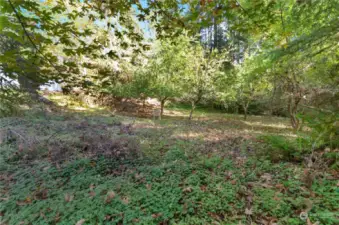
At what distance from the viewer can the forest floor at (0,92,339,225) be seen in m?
2.09

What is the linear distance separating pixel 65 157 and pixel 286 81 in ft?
24.9

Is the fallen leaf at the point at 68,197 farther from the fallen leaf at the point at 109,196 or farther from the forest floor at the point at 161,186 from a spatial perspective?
the fallen leaf at the point at 109,196

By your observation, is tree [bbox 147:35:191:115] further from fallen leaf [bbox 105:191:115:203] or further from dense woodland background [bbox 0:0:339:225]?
fallen leaf [bbox 105:191:115:203]

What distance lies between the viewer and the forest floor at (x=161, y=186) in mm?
2092

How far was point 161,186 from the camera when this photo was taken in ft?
8.83

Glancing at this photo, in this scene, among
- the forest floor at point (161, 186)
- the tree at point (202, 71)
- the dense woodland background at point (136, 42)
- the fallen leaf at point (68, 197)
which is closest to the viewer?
the dense woodland background at point (136, 42)

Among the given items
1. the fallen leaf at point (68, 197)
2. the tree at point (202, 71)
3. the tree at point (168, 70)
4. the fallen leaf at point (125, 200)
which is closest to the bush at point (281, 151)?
the fallen leaf at point (125, 200)

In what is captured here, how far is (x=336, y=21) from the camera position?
2.57 m

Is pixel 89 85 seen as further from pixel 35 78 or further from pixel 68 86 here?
pixel 35 78

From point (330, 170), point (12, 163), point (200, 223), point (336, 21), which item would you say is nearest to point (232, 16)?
point (336, 21)

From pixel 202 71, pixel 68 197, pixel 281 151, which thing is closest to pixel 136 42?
pixel 68 197

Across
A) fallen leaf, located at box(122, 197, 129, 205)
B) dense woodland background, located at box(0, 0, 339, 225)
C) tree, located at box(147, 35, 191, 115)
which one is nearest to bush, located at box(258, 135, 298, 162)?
dense woodland background, located at box(0, 0, 339, 225)

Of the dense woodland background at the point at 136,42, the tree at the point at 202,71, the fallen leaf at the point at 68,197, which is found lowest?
the fallen leaf at the point at 68,197

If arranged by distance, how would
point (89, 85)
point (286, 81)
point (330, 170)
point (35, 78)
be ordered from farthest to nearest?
point (286, 81)
point (330, 170)
point (89, 85)
point (35, 78)
